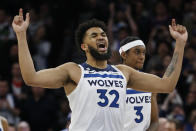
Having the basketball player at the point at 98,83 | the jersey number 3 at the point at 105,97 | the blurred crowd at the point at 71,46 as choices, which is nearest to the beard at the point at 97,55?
the basketball player at the point at 98,83

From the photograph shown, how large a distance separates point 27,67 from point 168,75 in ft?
5.13

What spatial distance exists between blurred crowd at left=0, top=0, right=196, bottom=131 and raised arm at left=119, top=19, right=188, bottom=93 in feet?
11.0

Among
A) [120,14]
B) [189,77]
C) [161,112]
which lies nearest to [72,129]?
[161,112]

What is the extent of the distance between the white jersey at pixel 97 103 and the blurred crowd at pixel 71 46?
3.69 m

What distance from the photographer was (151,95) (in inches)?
299

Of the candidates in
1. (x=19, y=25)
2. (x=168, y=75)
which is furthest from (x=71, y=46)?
(x=19, y=25)

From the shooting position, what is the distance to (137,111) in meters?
7.27

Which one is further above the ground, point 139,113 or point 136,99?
point 136,99

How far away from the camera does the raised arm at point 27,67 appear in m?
5.14

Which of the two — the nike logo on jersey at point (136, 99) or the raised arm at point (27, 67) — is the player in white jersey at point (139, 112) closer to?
the nike logo on jersey at point (136, 99)

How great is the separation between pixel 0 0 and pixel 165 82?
8.87 m

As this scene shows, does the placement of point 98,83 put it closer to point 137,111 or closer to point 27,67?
point 27,67

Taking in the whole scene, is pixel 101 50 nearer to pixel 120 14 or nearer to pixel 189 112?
pixel 189 112

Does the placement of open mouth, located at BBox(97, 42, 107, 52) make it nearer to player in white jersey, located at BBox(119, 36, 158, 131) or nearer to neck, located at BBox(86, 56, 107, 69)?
neck, located at BBox(86, 56, 107, 69)
